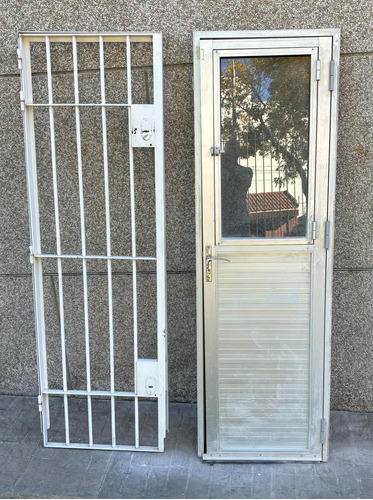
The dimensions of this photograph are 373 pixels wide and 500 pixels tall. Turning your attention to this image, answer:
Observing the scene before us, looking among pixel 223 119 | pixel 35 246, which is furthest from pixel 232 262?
pixel 35 246

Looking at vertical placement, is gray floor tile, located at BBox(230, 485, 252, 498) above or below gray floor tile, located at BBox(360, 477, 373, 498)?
below

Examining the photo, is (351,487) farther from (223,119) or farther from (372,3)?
(372,3)

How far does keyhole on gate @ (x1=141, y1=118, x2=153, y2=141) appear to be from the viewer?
2.91 meters

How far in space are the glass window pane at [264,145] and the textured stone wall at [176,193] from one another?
1.90 ft

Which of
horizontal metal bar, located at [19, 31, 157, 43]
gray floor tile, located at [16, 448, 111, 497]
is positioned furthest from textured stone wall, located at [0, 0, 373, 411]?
gray floor tile, located at [16, 448, 111, 497]

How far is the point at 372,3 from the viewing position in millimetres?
3094

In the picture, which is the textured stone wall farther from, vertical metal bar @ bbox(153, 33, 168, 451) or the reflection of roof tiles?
the reflection of roof tiles

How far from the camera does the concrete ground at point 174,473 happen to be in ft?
9.17

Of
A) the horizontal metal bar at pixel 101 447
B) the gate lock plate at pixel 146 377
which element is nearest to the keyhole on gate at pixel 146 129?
the gate lock plate at pixel 146 377

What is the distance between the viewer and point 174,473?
9.69 ft

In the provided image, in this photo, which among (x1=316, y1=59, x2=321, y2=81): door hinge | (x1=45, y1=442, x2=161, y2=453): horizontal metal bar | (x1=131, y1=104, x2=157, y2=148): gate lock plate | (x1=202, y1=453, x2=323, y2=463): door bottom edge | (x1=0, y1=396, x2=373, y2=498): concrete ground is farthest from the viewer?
(x1=45, y1=442, x2=161, y2=453): horizontal metal bar

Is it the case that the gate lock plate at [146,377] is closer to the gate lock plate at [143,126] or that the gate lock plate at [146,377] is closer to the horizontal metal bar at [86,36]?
the gate lock plate at [143,126]

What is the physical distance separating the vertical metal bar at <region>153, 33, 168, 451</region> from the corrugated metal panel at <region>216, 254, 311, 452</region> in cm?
35

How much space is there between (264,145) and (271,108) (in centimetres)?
21
